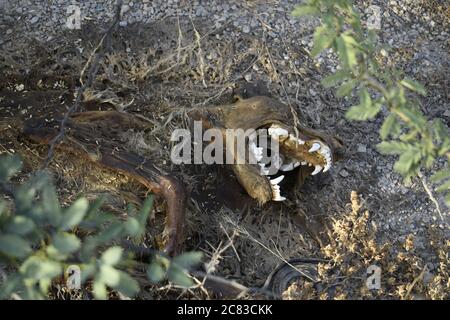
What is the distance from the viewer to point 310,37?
12.9 ft

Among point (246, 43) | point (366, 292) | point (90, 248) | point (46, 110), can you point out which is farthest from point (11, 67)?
point (366, 292)

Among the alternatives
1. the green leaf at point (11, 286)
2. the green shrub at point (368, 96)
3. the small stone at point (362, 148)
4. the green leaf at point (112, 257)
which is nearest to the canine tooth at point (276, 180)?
the small stone at point (362, 148)

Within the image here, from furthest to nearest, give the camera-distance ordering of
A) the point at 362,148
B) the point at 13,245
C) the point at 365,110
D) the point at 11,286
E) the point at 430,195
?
1. the point at 362,148
2. the point at 430,195
3. the point at 365,110
4. the point at 11,286
5. the point at 13,245

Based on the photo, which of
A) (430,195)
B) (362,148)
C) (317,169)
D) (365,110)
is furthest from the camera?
(362,148)

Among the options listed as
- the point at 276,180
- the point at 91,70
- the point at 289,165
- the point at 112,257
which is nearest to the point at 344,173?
the point at 289,165

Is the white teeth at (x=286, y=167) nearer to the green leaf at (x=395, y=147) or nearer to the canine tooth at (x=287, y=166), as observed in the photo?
the canine tooth at (x=287, y=166)

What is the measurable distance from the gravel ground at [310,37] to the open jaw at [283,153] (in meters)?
0.26

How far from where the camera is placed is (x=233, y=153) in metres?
3.32

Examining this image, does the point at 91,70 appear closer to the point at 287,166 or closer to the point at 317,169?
the point at 287,166

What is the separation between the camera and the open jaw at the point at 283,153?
10.7 ft

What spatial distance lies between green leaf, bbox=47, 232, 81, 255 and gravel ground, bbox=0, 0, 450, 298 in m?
1.85

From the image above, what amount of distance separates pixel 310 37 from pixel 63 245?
93.4 inches
